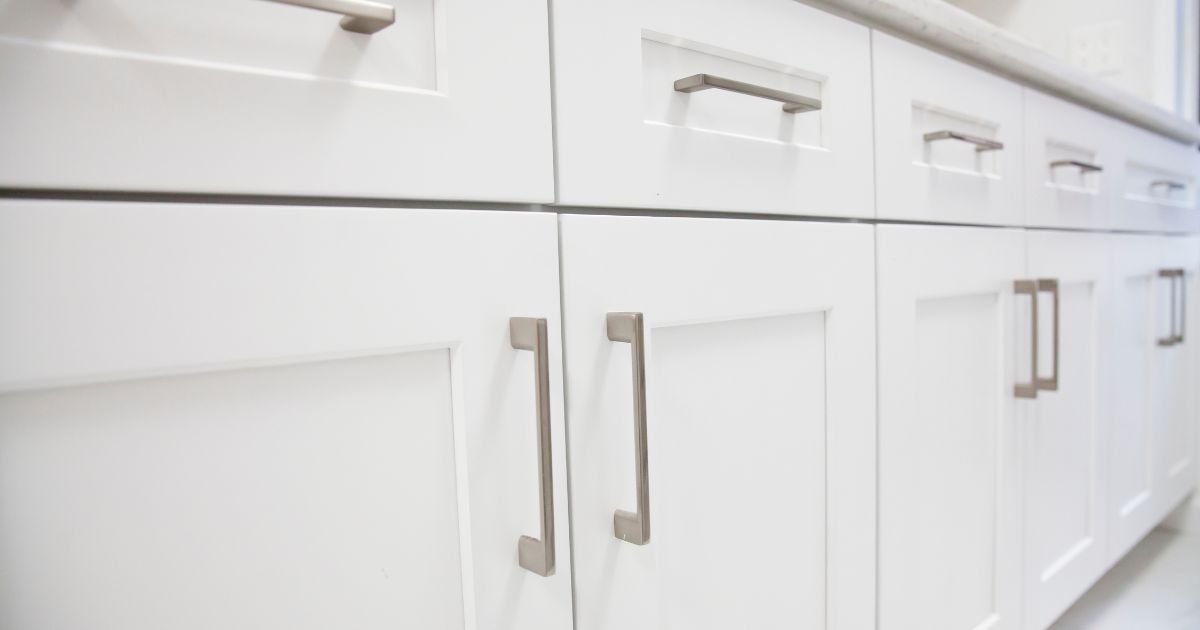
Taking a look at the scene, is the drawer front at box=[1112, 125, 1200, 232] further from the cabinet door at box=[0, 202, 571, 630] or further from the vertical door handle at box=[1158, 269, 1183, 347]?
the cabinet door at box=[0, 202, 571, 630]

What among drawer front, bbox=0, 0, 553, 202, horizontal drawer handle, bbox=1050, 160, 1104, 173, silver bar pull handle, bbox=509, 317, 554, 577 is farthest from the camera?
horizontal drawer handle, bbox=1050, 160, 1104, 173

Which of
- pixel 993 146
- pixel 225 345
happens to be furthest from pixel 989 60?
pixel 225 345

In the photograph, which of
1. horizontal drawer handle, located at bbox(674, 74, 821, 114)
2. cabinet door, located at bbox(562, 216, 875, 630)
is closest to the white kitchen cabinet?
cabinet door, located at bbox(562, 216, 875, 630)

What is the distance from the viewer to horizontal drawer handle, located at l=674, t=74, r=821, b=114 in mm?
533

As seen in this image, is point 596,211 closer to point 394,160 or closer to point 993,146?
point 394,160

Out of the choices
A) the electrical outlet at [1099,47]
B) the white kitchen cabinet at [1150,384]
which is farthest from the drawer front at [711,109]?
the electrical outlet at [1099,47]

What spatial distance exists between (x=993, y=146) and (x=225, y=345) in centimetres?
89

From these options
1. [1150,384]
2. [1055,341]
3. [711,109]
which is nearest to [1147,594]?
[1150,384]

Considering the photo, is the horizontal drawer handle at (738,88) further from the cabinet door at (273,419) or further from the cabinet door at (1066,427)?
the cabinet door at (1066,427)

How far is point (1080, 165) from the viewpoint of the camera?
3.59 feet

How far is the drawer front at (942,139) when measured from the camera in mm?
758

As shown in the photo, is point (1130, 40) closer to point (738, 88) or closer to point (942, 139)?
point (942, 139)

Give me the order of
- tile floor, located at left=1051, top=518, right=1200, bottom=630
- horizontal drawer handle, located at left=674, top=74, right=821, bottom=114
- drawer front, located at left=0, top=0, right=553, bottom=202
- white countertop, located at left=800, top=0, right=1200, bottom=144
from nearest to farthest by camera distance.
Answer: drawer front, located at left=0, top=0, right=553, bottom=202 < horizontal drawer handle, located at left=674, top=74, right=821, bottom=114 < white countertop, located at left=800, top=0, right=1200, bottom=144 < tile floor, located at left=1051, top=518, right=1200, bottom=630

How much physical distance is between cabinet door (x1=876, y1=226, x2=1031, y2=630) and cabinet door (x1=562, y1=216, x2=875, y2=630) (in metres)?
0.05
